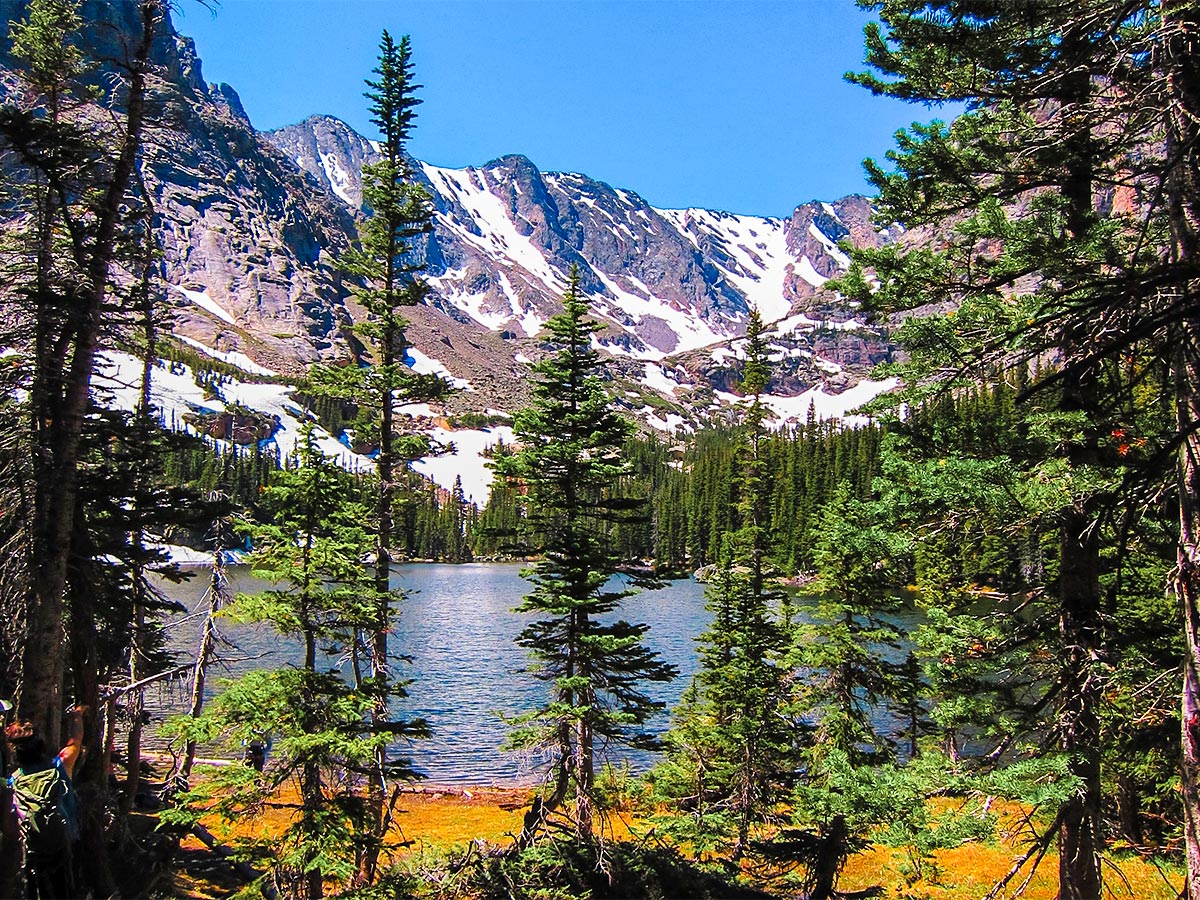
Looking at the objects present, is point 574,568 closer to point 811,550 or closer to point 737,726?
point 811,550

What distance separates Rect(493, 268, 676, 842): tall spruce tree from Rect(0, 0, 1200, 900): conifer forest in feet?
0.32

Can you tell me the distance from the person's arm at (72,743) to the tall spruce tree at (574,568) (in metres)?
7.77

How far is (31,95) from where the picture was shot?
35.2ft

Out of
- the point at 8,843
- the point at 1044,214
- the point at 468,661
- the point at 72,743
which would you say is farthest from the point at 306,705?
the point at 468,661

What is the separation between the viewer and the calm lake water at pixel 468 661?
33.1 meters

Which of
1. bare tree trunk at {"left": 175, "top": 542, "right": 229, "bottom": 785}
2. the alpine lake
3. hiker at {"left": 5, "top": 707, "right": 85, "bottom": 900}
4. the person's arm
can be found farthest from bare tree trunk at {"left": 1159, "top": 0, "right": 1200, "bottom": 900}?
bare tree trunk at {"left": 175, "top": 542, "right": 229, "bottom": 785}

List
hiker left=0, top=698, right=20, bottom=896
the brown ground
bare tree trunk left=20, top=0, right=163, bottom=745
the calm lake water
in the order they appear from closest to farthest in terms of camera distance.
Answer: hiker left=0, top=698, right=20, bottom=896 < bare tree trunk left=20, top=0, right=163, bottom=745 < the brown ground < the calm lake water

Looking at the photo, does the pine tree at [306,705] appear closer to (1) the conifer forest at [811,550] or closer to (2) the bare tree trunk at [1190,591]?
(1) the conifer forest at [811,550]

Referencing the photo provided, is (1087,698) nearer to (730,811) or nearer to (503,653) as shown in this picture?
(730,811)

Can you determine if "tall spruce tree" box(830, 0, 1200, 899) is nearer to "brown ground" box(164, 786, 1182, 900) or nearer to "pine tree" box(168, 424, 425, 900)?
"brown ground" box(164, 786, 1182, 900)

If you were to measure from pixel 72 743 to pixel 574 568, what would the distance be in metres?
9.26

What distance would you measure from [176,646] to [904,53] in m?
49.4

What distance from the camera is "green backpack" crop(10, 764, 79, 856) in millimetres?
7211

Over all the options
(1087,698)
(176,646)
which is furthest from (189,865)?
(176,646)
